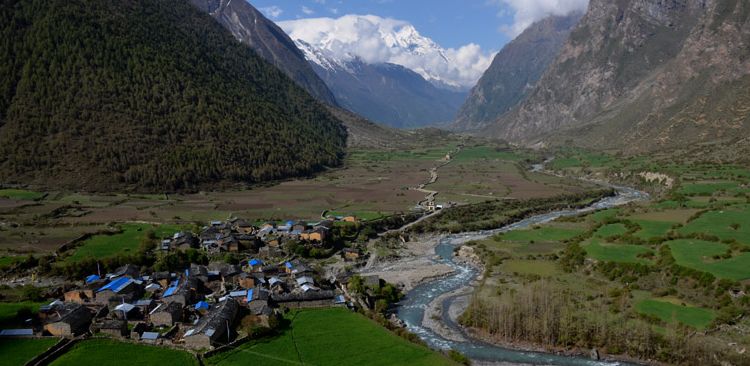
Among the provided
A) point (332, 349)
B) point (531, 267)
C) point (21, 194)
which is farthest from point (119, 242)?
point (531, 267)

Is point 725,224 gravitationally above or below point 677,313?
Result: above

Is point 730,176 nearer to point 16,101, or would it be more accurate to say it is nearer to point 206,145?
point 206,145

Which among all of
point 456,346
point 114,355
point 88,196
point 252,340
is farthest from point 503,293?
point 88,196

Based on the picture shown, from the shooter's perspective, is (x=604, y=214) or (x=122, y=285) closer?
(x=122, y=285)

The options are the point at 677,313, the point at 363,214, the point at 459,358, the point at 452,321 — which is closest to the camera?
the point at 459,358

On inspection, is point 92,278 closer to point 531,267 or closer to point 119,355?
point 119,355

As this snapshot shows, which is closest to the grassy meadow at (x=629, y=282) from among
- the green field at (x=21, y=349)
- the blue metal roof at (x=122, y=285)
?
the blue metal roof at (x=122, y=285)
